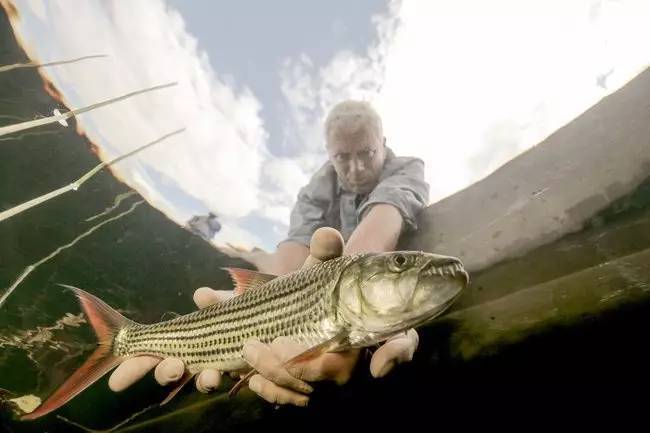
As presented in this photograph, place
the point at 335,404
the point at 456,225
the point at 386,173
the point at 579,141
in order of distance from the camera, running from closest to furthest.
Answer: the point at 335,404, the point at 579,141, the point at 456,225, the point at 386,173

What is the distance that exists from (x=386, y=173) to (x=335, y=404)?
2743mm

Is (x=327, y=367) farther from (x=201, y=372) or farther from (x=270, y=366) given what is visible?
(x=201, y=372)

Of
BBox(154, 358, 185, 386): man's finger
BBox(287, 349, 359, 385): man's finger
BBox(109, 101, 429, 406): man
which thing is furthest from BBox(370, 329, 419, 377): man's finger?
BBox(154, 358, 185, 386): man's finger

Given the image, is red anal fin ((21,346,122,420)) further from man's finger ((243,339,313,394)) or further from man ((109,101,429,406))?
man's finger ((243,339,313,394))

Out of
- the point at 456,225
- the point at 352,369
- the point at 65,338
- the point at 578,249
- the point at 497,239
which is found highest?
the point at 65,338

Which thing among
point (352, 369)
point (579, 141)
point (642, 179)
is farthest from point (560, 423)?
point (579, 141)

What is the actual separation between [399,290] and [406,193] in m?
1.97

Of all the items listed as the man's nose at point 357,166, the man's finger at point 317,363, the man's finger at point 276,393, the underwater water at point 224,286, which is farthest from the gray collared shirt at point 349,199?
the man's finger at point 276,393

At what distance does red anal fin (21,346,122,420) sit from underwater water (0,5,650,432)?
1197mm

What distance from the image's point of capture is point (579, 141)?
9.84 feet

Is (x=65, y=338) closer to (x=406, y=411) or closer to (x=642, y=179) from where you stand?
(x=406, y=411)

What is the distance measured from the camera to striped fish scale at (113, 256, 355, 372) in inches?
66.3

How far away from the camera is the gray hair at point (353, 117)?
12.5ft

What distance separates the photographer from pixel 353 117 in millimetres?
3857
